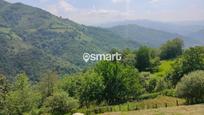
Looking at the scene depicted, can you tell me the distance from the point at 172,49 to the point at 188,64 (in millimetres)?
66294

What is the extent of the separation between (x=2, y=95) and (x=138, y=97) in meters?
37.4

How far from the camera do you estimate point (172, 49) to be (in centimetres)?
18362

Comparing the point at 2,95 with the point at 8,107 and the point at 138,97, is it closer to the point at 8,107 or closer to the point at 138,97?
the point at 8,107

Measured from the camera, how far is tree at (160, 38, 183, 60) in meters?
183

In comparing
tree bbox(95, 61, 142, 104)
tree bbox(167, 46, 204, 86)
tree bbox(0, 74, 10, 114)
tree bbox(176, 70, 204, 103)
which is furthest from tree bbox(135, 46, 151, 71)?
tree bbox(176, 70, 204, 103)

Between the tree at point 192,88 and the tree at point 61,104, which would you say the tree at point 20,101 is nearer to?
the tree at point 61,104

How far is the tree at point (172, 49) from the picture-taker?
183 metres

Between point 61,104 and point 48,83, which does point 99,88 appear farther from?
point 48,83

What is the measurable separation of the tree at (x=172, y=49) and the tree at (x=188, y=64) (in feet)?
198

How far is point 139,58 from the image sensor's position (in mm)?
160625

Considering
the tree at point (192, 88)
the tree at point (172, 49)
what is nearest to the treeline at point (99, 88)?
the tree at point (192, 88)

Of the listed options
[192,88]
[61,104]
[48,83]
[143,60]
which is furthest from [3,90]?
[143,60]

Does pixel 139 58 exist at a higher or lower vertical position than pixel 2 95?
higher

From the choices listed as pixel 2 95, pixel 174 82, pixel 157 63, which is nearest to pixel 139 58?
pixel 157 63
